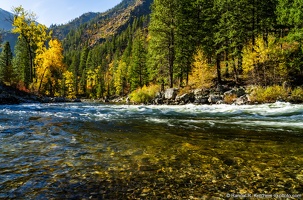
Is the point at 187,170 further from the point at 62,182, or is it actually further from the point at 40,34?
the point at 40,34

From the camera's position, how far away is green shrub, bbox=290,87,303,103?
71.8ft

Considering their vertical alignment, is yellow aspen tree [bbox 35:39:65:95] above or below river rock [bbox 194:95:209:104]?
above

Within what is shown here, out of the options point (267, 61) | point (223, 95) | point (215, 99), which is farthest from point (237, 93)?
point (267, 61)

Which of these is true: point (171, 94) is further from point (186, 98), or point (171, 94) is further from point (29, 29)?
point (29, 29)

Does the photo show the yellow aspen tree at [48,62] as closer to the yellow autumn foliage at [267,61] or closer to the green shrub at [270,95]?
the yellow autumn foliage at [267,61]

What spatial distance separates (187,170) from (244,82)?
28530mm

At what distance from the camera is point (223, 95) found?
26.6 m

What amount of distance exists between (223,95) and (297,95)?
6.90 metres

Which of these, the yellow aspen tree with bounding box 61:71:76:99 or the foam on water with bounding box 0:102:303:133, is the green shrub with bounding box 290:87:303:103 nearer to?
the foam on water with bounding box 0:102:303:133

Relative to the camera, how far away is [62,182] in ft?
14.3

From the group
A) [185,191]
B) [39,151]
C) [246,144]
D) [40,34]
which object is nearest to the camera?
[185,191]

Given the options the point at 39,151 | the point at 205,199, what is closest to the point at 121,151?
the point at 39,151

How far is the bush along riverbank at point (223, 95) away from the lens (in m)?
23.3

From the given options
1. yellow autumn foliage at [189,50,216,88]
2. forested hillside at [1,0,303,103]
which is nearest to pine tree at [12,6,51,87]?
forested hillside at [1,0,303,103]
